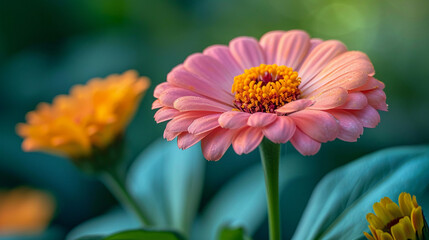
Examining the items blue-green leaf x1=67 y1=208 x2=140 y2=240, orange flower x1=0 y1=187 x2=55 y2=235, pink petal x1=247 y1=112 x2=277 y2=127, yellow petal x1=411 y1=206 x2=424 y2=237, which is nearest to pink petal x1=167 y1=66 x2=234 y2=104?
pink petal x1=247 y1=112 x2=277 y2=127

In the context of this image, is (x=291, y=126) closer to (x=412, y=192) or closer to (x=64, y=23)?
(x=412, y=192)

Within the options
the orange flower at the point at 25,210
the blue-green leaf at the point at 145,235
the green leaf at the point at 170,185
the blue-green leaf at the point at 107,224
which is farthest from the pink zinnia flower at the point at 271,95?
the orange flower at the point at 25,210

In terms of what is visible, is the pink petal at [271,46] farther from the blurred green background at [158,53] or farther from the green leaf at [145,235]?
the blurred green background at [158,53]

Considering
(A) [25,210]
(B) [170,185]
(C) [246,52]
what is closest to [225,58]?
(C) [246,52]

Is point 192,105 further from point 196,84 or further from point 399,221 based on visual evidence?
point 399,221

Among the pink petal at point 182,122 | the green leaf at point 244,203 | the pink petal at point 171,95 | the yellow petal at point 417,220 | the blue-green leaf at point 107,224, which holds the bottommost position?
the green leaf at point 244,203

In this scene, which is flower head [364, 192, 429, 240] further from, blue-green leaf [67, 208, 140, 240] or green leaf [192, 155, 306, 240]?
blue-green leaf [67, 208, 140, 240]
